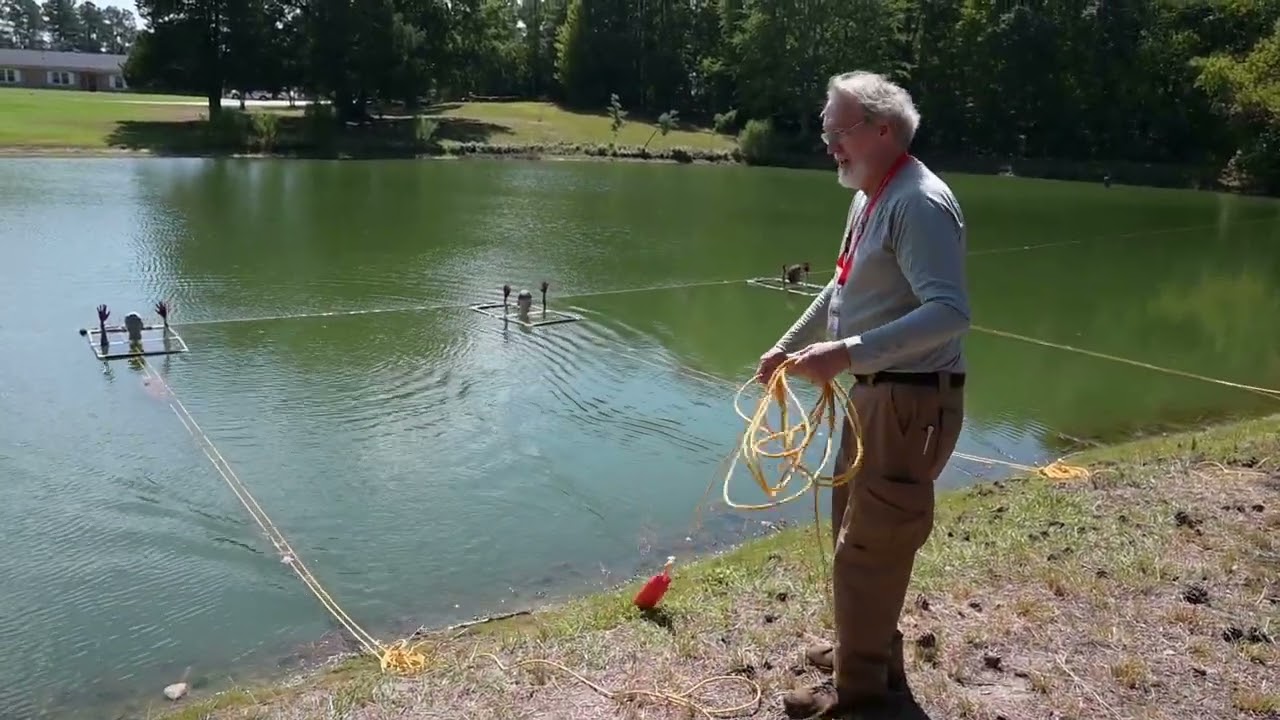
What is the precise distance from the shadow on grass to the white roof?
165 feet

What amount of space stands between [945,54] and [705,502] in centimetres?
6031

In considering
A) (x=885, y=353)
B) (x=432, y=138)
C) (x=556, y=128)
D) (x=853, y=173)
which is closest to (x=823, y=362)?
(x=885, y=353)

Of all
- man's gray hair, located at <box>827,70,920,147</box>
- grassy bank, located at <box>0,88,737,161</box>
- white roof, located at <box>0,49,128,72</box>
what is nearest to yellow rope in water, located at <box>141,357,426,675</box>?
man's gray hair, located at <box>827,70,920,147</box>

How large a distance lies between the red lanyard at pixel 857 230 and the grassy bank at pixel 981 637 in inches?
64.0

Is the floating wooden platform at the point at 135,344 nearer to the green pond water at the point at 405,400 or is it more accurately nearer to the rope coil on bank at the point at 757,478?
the green pond water at the point at 405,400

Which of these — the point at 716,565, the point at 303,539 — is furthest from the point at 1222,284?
the point at 303,539

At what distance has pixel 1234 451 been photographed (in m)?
7.88

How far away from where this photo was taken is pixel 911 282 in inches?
121

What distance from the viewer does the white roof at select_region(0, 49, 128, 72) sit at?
92188mm

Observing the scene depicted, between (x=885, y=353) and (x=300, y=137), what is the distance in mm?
50777

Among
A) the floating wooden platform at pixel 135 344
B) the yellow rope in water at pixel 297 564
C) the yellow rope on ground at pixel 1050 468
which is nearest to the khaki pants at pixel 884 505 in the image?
the yellow rope in water at pixel 297 564

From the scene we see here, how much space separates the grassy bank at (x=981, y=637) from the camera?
3.88 metres

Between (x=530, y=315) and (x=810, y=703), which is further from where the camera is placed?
A: (x=530, y=315)

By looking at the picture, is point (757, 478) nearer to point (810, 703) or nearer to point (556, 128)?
point (810, 703)
